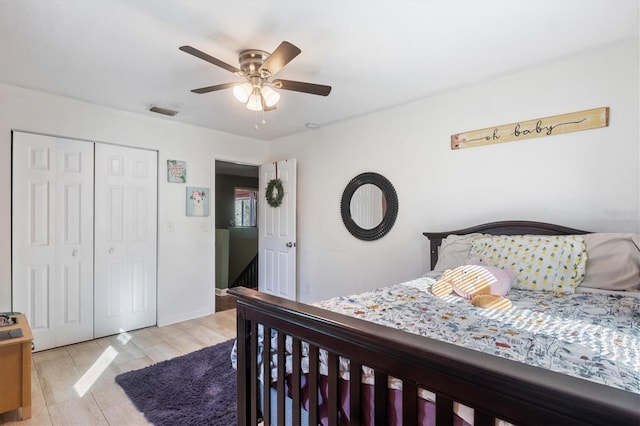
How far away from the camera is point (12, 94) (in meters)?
2.75

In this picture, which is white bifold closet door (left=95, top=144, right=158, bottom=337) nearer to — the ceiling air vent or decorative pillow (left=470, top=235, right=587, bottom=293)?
the ceiling air vent

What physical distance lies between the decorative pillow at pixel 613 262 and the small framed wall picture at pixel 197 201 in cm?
370

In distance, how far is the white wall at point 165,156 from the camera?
274cm

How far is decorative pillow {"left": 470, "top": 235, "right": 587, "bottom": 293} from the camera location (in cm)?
194

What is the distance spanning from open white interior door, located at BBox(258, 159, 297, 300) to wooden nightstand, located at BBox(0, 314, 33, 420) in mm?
2565

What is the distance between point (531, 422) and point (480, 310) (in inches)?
42.3

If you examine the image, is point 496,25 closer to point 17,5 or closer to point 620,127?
point 620,127

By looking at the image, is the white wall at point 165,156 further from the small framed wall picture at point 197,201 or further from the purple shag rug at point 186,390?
the purple shag rug at point 186,390

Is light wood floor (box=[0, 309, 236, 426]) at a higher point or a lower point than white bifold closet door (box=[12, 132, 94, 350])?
lower

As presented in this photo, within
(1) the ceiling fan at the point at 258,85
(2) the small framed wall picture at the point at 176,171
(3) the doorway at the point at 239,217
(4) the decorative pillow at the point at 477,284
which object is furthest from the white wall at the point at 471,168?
(3) the doorway at the point at 239,217

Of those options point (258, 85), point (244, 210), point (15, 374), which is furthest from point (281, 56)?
point (244, 210)

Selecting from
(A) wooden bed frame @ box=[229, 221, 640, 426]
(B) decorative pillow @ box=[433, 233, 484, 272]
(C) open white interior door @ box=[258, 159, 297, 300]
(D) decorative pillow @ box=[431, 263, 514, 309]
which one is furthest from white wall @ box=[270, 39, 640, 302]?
(A) wooden bed frame @ box=[229, 221, 640, 426]

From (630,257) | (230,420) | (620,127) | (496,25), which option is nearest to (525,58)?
(496,25)

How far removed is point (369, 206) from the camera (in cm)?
346
